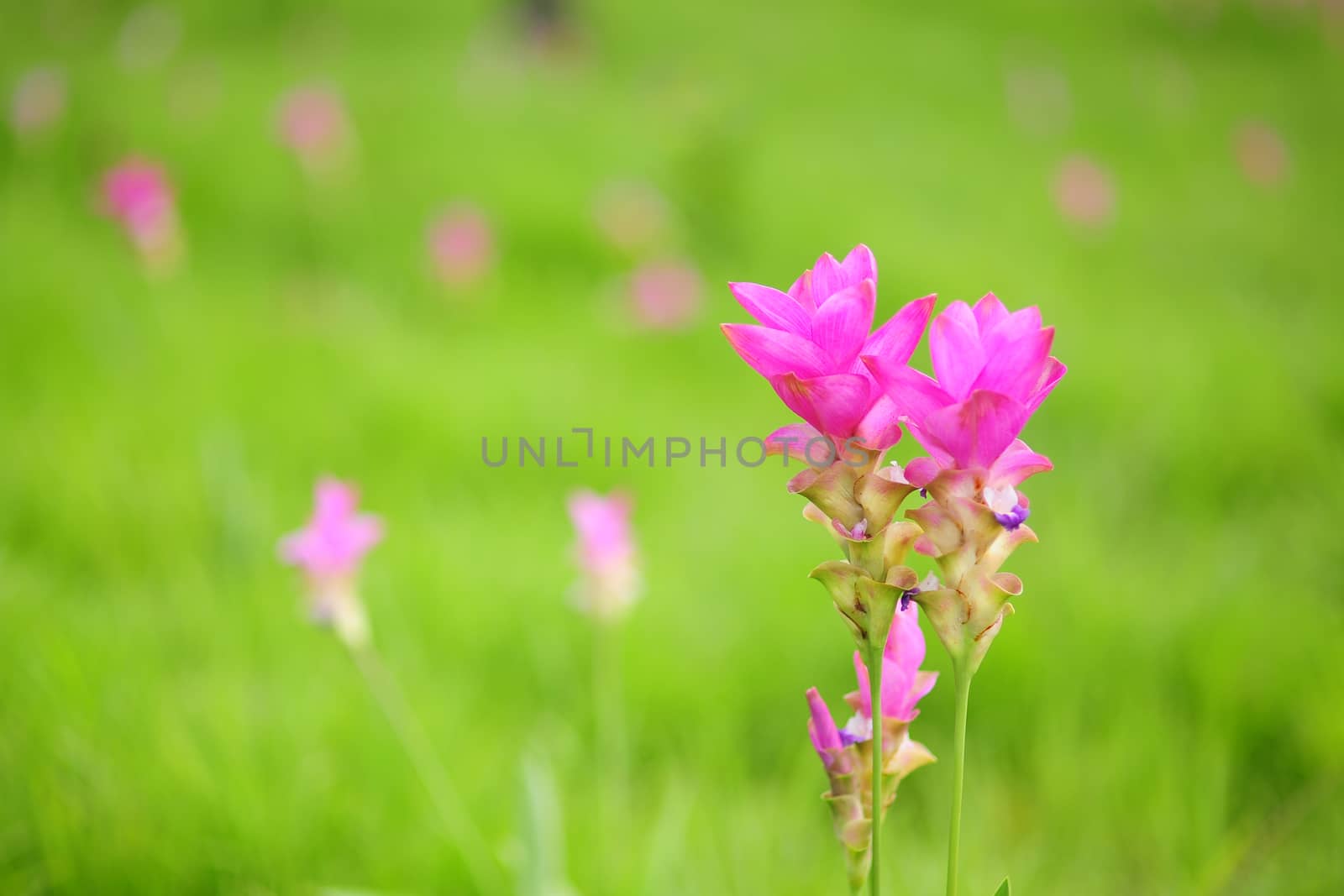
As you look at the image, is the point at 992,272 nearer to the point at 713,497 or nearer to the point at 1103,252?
the point at 1103,252

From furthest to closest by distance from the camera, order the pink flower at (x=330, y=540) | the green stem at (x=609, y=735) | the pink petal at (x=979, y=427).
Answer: the green stem at (x=609, y=735) < the pink flower at (x=330, y=540) < the pink petal at (x=979, y=427)

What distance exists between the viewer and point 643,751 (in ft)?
4.80

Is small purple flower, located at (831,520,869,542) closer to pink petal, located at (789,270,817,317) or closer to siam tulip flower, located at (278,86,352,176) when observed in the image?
pink petal, located at (789,270,817,317)

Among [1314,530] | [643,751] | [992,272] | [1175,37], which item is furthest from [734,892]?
[1175,37]

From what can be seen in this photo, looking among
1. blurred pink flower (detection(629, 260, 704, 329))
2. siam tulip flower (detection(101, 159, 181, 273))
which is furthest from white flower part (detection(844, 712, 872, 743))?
siam tulip flower (detection(101, 159, 181, 273))

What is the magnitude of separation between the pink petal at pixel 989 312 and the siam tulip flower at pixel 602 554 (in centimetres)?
72

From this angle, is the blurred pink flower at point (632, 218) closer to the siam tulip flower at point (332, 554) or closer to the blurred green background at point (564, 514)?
the blurred green background at point (564, 514)

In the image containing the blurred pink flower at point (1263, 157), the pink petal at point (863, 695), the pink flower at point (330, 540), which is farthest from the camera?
the blurred pink flower at point (1263, 157)

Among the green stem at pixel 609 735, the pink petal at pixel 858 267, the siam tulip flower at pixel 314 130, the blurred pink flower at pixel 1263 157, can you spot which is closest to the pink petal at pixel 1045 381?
the pink petal at pixel 858 267

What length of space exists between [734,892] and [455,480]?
132 cm

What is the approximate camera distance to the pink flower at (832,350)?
18.0 inches

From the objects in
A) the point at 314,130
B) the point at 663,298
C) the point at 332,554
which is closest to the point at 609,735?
the point at 332,554

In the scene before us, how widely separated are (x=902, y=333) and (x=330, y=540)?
75 cm

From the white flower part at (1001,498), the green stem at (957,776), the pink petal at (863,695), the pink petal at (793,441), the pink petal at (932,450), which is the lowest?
the green stem at (957,776)
